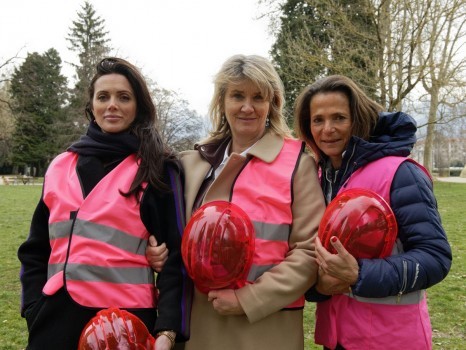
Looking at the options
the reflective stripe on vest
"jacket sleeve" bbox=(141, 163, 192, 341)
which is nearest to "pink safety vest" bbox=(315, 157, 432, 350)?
the reflective stripe on vest

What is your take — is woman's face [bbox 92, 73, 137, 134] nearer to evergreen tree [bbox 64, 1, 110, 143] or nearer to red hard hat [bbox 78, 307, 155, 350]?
red hard hat [bbox 78, 307, 155, 350]

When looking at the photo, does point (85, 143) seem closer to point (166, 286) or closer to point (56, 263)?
point (56, 263)

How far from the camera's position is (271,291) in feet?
6.66

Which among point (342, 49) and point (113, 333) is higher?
point (342, 49)

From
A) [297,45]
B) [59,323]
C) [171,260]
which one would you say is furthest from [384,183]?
[297,45]

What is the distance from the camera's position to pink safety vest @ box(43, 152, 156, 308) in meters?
2.04

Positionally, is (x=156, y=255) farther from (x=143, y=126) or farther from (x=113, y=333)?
(x=143, y=126)

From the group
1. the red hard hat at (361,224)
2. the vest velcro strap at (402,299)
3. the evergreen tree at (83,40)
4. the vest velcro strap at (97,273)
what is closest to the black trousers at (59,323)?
the vest velcro strap at (97,273)

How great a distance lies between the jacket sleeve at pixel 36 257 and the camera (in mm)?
2219

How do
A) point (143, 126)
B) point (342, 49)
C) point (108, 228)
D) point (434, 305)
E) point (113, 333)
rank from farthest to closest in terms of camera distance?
point (342, 49) < point (434, 305) < point (143, 126) < point (108, 228) < point (113, 333)

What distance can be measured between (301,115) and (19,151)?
163 feet

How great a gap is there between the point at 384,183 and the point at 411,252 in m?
0.33

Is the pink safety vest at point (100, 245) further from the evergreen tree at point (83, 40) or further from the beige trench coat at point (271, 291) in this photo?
the evergreen tree at point (83, 40)

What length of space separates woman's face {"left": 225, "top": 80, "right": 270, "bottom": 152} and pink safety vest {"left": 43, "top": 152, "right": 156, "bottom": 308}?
631 millimetres
